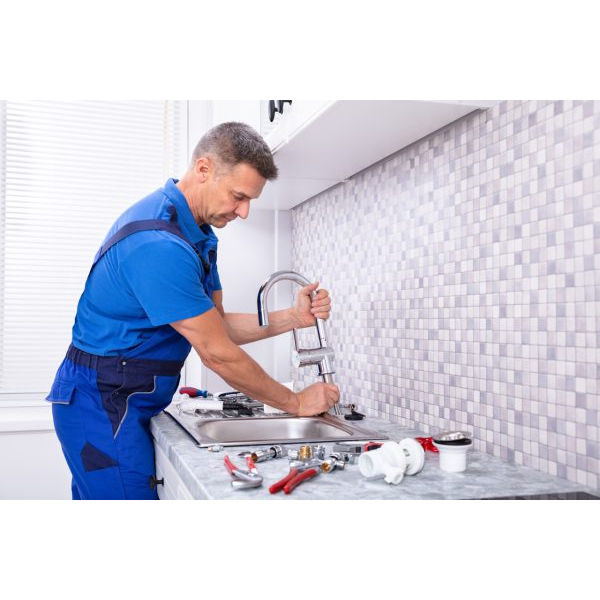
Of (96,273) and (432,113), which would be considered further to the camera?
(96,273)

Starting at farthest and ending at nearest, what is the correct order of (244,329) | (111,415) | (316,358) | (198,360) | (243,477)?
(198,360) → (244,329) → (316,358) → (111,415) → (243,477)

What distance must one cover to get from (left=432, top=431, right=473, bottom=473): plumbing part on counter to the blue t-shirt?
21.7 inches

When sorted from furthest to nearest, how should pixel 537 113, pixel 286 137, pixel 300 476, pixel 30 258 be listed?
1. pixel 30 258
2. pixel 286 137
3. pixel 537 113
4. pixel 300 476

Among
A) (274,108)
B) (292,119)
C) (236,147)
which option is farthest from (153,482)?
(274,108)

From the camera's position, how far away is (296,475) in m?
0.94

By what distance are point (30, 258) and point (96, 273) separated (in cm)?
125

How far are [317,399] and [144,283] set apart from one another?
1.74 ft

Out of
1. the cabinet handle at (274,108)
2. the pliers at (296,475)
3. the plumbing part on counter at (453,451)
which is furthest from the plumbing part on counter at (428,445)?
the cabinet handle at (274,108)

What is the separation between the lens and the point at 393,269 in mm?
1632

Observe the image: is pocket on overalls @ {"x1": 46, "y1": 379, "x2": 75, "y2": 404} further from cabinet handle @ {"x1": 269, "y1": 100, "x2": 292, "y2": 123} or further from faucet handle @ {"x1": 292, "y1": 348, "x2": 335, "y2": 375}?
cabinet handle @ {"x1": 269, "y1": 100, "x2": 292, "y2": 123}

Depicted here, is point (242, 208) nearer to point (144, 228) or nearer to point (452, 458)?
point (144, 228)

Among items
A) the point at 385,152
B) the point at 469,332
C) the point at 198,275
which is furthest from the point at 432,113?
the point at 198,275

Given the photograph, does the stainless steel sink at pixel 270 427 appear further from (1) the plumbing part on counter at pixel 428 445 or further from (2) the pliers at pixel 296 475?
(2) the pliers at pixel 296 475

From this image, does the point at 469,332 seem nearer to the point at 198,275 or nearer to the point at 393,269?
the point at 393,269
